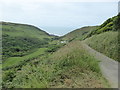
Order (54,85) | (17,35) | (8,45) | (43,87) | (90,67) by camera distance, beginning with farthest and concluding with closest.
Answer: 1. (17,35)
2. (8,45)
3. (90,67)
4. (54,85)
5. (43,87)

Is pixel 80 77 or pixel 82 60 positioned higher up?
pixel 82 60

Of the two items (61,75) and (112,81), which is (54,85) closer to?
(61,75)

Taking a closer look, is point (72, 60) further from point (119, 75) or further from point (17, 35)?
point (17, 35)

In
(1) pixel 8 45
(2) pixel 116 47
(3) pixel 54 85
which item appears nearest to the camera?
(3) pixel 54 85

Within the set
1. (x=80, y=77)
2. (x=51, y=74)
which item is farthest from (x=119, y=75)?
(x=51, y=74)

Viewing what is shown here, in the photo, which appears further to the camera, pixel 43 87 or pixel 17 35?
pixel 17 35

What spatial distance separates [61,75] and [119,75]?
2776mm

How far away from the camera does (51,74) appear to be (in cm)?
530

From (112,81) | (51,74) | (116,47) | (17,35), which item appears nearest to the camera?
(51,74)

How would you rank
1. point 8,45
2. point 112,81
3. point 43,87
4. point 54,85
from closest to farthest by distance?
1. point 43,87
2. point 54,85
3. point 112,81
4. point 8,45

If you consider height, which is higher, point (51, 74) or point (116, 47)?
point (116, 47)

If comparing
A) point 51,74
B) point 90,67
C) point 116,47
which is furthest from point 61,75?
point 116,47

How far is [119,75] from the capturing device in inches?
265

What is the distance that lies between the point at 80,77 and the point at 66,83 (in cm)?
84
